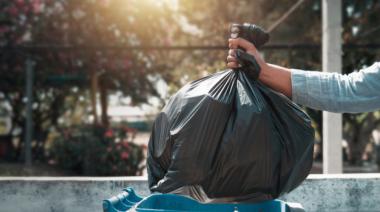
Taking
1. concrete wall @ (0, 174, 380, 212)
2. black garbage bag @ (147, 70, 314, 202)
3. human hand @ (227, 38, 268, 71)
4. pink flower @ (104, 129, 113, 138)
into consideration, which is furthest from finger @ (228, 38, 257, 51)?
pink flower @ (104, 129, 113, 138)

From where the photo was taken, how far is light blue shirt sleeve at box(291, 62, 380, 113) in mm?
1877

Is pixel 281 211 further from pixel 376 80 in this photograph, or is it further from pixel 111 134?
pixel 111 134

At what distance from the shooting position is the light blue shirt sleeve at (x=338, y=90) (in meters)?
1.88

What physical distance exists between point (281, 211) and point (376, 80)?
609 millimetres

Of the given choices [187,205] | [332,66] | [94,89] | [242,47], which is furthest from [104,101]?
[187,205]

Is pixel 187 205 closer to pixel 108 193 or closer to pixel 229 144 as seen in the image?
pixel 229 144

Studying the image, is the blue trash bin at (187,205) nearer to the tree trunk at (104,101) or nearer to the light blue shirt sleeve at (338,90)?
the light blue shirt sleeve at (338,90)

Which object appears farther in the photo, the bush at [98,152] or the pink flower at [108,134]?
the pink flower at [108,134]

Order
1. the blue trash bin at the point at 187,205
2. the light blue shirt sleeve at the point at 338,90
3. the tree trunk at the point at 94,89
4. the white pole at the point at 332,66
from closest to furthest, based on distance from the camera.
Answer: the blue trash bin at the point at 187,205 → the light blue shirt sleeve at the point at 338,90 → the white pole at the point at 332,66 → the tree trunk at the point at 94,89

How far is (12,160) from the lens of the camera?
1083cm

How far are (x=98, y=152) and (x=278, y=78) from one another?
6.59 m

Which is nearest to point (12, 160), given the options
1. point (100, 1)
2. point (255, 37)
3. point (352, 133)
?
point (100, 1)

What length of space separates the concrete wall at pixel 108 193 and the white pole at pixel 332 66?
215 cm

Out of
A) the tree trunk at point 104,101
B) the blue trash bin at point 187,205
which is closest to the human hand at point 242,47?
the blue trash bin at point 187,205
